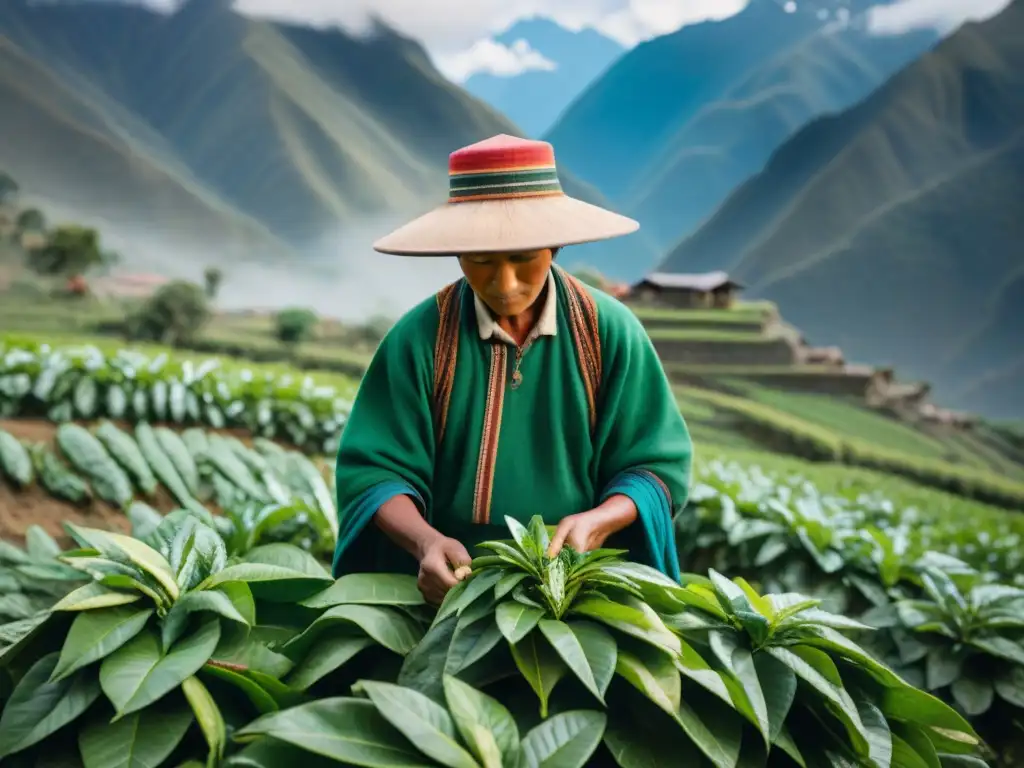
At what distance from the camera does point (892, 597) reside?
2549 millimetres

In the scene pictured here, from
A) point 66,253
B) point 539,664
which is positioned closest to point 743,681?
point 539,664

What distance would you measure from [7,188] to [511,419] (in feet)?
15.8

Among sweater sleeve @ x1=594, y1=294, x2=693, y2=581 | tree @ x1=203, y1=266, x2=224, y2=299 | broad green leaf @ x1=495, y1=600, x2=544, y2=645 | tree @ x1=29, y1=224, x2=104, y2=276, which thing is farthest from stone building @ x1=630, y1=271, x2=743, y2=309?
broad green leaf @ x1=495, y1=600, x2=544, y2=645

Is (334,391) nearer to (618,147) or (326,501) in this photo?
(326,501)

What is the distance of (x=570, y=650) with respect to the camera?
1078 millimetres

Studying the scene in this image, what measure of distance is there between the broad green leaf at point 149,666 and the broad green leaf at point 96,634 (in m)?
0.02

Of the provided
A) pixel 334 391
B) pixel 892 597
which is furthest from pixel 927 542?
pixel 334 391

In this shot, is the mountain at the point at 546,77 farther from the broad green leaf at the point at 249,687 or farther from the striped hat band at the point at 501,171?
the broad green leaf at the point at 249,687

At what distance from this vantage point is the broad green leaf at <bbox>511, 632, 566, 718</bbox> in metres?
1.08

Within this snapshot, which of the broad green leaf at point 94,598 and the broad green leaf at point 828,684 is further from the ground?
the broad green leaf at point 94,598

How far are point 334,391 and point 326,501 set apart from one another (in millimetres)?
1735

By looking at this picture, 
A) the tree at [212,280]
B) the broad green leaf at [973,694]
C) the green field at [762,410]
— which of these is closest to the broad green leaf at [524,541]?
the broad green leaf at [973,694]

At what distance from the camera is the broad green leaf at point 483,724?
0.99 m

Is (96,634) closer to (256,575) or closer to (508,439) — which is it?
(256,575)
